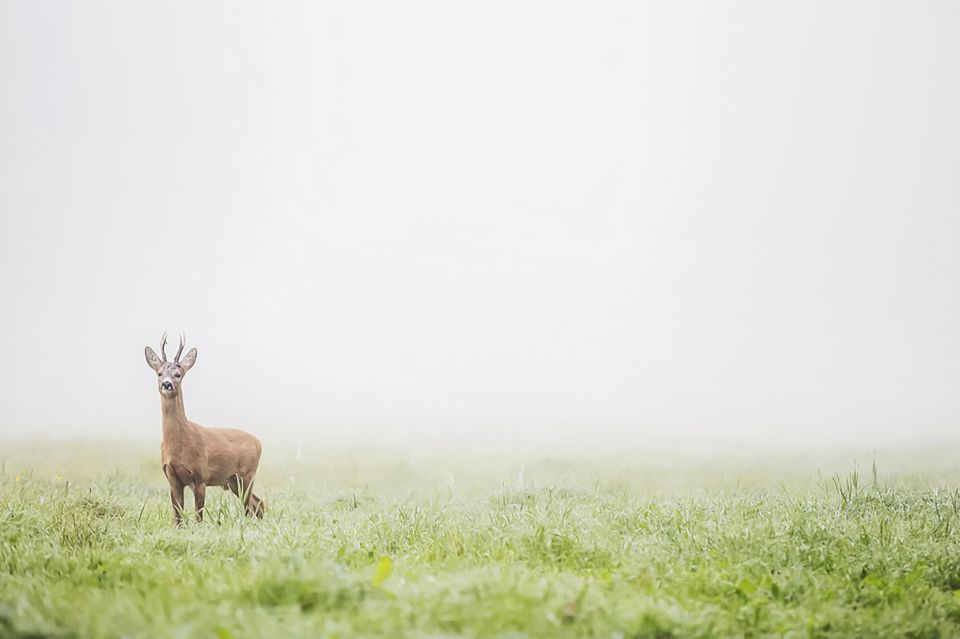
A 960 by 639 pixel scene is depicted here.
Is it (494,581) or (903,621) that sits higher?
(494,581)

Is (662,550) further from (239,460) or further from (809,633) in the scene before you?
(239,460)

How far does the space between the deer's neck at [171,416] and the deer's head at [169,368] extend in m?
0.09

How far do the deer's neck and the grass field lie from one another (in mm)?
1099

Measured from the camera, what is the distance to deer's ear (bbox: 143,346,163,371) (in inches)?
381

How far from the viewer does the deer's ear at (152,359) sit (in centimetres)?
968

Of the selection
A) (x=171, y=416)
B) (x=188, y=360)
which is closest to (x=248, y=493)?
(x=171, y=416)

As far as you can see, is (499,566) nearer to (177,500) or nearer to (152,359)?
(177,500)

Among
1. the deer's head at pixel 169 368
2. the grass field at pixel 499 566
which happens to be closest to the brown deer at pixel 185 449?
the deer's head at pixel 169 368

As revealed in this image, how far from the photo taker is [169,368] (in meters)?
9.71

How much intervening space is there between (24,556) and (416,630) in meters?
4.49

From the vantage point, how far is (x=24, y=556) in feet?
22.5

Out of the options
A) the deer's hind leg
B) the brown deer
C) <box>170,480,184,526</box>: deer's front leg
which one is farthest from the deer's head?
the deer's hind leg

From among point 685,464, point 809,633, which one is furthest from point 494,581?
point 685,464

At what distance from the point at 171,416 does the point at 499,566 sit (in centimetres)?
544
